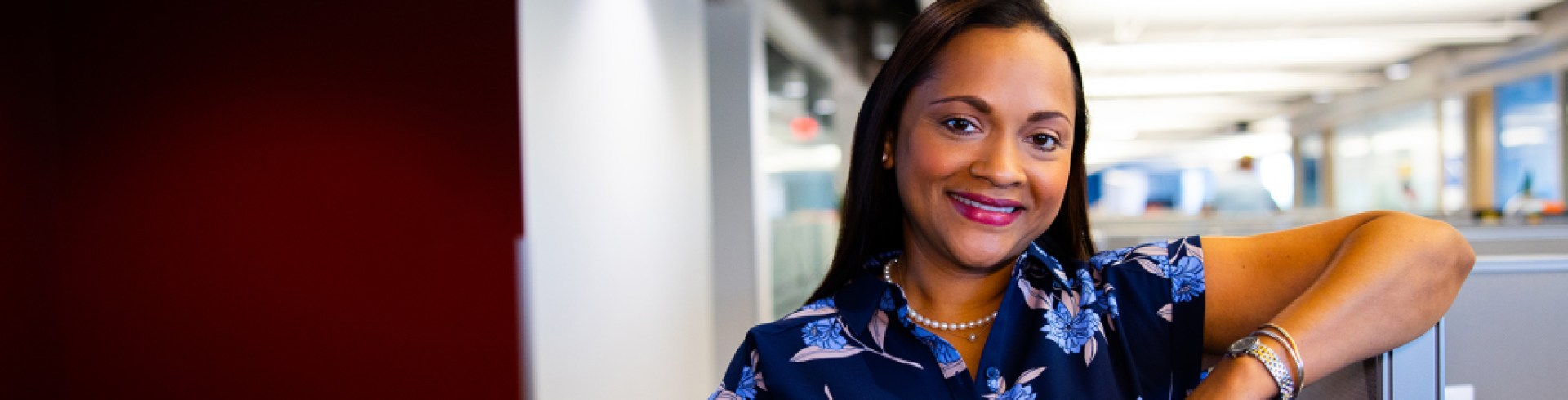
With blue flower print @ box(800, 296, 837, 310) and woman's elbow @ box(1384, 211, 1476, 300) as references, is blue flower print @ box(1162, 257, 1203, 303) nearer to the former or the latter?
woman's elbow @ box(1384, 211, 1476, 300)

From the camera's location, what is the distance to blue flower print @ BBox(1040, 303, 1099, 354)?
1047 mm

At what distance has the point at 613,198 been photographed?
11.1ft

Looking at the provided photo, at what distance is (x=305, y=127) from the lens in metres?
2.67

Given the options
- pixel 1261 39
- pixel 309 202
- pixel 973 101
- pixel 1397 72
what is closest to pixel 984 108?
pixel 973 101

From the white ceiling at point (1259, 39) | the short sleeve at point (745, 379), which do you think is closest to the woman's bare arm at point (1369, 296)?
the short sleeve at point (745, 379)

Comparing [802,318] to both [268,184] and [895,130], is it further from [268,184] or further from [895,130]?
[268,184]

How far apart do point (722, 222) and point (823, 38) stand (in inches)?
134

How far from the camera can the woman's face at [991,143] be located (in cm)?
101

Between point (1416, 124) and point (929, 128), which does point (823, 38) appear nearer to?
point (929, 128)

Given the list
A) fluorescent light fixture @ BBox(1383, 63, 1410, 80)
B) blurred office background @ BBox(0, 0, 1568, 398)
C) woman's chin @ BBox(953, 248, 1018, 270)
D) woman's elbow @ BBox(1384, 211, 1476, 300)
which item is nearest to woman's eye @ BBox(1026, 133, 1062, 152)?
woman's chin @ BBox(953, 248, 1018, 270)

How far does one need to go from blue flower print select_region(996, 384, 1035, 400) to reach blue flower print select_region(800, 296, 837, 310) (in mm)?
219

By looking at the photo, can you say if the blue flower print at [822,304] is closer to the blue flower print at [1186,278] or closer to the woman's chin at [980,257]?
the woman's chin at [980,257]

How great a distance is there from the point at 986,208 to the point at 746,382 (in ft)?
1.03

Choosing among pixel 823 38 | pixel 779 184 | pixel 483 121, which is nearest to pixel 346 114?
pixel 483 121
